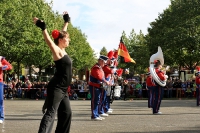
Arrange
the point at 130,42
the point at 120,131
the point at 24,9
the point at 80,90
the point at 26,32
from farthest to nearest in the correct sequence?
the point at 130,42 → the point at 24,9 → the point at 26,32 → the point at 80,90 → the point at 120,131

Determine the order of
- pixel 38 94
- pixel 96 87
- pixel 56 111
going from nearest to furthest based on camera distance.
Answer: pixel 56 111 → pixel 96 87 → pixel 38 94

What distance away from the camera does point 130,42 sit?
67.9m

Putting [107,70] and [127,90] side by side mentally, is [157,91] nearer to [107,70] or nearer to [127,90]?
[107,70]

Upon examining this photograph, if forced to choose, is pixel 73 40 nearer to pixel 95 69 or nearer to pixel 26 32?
pixel 26 32

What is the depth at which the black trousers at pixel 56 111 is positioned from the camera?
695cm

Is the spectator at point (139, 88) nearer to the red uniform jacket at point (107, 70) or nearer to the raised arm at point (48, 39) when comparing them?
the red uniform jacket at point (107, 70)

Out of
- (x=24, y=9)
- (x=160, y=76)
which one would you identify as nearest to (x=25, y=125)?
(x=160, y=76)

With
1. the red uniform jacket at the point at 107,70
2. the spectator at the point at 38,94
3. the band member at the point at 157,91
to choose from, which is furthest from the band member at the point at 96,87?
the spectator at the point at 38,94

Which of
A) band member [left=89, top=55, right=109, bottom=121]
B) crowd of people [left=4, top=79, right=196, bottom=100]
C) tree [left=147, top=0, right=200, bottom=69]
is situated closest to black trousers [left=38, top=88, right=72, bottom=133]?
band member [left=89, top=55, right=109, bottom=121]

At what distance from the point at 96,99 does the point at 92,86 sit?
41cm

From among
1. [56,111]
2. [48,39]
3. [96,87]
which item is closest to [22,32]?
[96,87]

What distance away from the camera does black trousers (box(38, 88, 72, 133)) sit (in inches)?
274

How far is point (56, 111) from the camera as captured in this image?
716cm

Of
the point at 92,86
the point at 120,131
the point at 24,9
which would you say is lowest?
the point at 120,131
